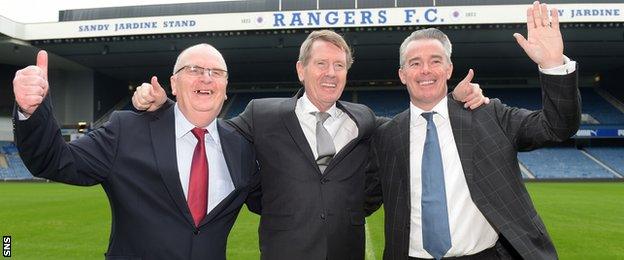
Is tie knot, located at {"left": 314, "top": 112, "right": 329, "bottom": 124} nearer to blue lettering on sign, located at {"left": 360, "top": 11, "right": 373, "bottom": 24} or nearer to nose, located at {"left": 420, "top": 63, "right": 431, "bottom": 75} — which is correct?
nose, located at {"left": 420, "top": 63, "right": 431, "bottom": 75}

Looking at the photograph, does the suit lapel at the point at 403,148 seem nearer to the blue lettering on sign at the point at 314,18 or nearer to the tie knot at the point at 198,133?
the tie knot at the point at 198,133

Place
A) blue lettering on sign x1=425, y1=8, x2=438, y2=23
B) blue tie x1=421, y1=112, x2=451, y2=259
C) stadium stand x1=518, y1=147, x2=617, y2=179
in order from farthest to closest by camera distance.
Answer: stadium stand x1=518, y1=147, x2=617, y2=179, blue lettering on sign x1=425, y1=8, x2=438, y2=23, blue tie x1=421, y1=112, x2=451, y2=259

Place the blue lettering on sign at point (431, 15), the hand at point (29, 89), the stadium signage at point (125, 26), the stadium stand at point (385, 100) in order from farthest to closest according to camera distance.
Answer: the stadium stand at point (385, 100)
the stadium signage at point (125, 26)
the blue lettering on sign at point (431, 15)
the hand at point (29, 89)

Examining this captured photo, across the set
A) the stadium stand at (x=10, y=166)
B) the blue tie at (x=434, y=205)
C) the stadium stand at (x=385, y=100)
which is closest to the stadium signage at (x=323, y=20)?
the stadium stand at (x=10, y=166)

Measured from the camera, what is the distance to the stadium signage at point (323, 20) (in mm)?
26969

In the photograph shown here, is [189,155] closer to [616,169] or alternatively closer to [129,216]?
[129,216]

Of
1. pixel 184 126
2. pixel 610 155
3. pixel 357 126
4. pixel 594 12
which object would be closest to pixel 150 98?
pixel 184 126

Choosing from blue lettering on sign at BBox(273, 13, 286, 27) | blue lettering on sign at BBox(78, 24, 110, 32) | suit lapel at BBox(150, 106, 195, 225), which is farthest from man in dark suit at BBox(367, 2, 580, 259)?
blue lettering on sign at BBox(78, 24, 110, 32)

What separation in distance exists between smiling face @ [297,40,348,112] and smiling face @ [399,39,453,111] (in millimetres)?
461

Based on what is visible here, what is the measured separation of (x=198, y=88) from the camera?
9.27ft

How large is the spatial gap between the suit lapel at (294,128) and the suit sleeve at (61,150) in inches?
41.5

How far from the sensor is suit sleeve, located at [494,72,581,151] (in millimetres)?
2740

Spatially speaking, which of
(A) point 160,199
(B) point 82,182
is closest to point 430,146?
(A) point 160,199

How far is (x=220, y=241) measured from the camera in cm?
270
